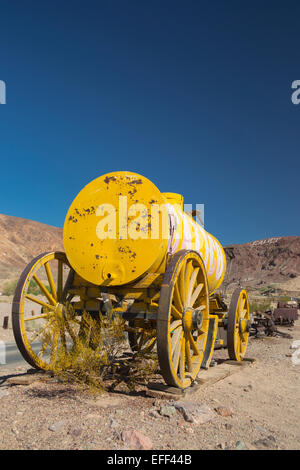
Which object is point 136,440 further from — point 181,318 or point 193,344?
point 193,344

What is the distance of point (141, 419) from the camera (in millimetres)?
4070

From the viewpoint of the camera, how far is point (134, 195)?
17.4 ft

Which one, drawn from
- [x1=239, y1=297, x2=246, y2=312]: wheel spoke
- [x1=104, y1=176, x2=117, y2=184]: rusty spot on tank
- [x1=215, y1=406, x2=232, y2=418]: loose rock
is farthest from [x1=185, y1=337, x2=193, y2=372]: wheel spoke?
[x1=239, y1=297, x2=246, y2=312]: wheel spoke

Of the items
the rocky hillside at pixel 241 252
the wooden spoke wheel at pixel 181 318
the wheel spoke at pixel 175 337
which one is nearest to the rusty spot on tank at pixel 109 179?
the wooden spoke wheel at pixel 181 318

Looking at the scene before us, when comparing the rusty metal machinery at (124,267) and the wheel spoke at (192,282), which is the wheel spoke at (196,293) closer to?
the rusty metal machinery at (124,267)

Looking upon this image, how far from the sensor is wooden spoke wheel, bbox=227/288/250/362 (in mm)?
7505

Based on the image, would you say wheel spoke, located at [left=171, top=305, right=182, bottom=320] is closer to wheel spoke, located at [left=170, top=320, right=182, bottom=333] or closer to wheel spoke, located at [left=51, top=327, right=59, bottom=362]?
wheel spoke, located at [left=170, top=320, right=182, bottom=333]

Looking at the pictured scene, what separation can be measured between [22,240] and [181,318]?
66.7m

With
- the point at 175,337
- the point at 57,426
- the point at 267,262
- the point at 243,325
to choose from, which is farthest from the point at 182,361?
the point at 267,262

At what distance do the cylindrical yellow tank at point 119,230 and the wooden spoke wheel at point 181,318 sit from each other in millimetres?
360

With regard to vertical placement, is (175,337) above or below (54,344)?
above

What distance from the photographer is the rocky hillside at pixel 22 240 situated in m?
58.0
